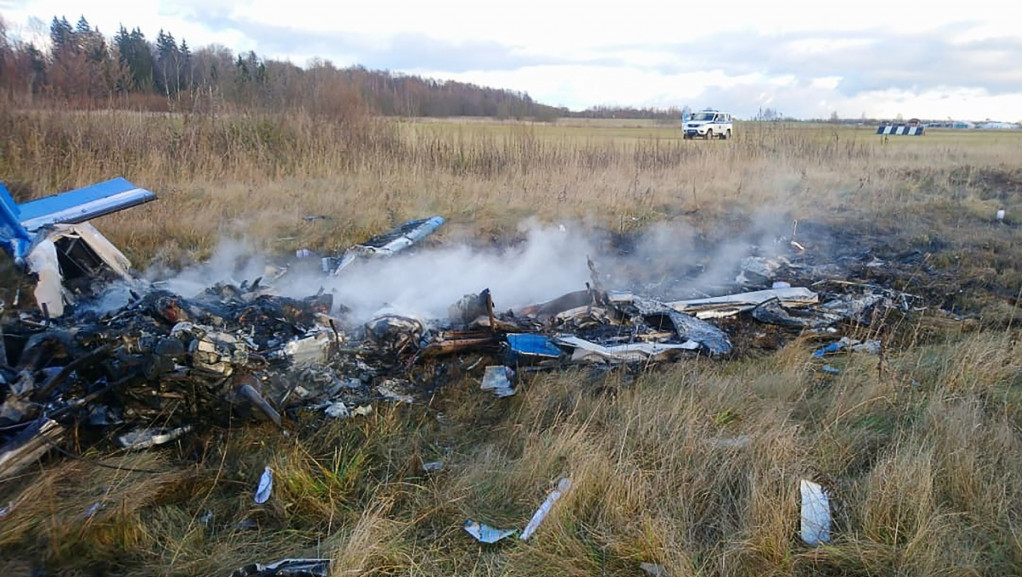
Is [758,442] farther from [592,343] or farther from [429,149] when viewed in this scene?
[429,149]

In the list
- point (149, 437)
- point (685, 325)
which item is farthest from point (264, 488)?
point (685, 325)

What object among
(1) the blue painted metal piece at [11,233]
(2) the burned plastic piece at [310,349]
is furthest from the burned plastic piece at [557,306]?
(1) the blue painted metal piece at [11,233]

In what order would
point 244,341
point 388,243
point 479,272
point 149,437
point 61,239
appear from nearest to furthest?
point 149,437 < point 244,341 < point 61,239 < point 479,272 < point 388,243

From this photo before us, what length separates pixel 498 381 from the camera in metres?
3.98

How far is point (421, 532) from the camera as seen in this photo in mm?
2514

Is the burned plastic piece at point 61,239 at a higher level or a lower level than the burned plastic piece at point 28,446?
higher

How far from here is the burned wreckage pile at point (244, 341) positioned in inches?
119

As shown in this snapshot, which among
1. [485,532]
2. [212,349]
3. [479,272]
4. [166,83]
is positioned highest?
[166,83]

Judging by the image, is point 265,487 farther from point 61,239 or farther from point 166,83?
point 166,83

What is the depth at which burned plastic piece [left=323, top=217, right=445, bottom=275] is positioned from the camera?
6074 mm

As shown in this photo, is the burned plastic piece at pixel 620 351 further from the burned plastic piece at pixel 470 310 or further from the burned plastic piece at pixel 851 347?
the burned plastic piece at pixel 851 347

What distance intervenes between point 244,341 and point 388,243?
3056mm

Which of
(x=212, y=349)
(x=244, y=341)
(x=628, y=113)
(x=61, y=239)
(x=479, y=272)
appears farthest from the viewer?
(x=628, y=113)

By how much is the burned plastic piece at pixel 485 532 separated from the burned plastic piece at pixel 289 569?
62cm
